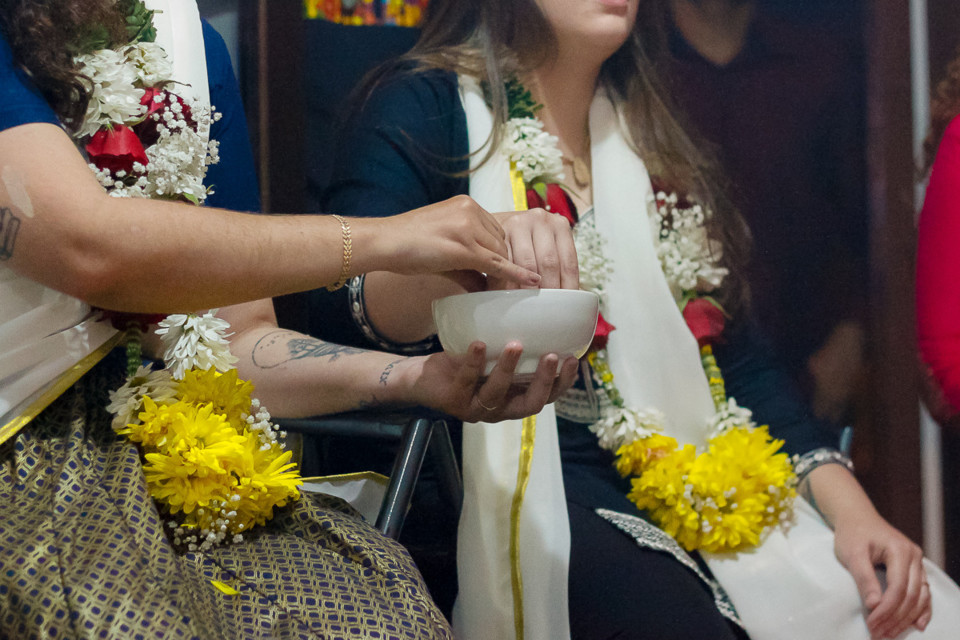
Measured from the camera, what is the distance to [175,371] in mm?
806

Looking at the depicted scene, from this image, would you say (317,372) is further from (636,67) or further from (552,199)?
(636,67)

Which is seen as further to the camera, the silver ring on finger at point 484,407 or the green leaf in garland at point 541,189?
the green leaf in garland at point 541,189

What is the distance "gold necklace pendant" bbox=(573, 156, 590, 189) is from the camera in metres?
1.30

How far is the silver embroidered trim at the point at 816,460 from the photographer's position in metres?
1.24

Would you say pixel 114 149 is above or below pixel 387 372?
above

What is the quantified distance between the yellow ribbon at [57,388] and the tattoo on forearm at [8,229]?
108mm

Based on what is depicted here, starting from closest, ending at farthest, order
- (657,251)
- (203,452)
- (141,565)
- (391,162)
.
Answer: (141,565) → (203,452) → (391,162) → (657,251)

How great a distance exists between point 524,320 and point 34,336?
0.38 m

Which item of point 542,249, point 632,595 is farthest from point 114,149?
point 632,595

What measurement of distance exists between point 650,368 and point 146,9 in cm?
75

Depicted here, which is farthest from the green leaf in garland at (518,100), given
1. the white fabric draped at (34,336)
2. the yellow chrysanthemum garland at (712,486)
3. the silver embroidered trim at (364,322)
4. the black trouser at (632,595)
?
the white fabric draped at (34,336)

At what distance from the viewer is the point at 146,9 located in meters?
0.83

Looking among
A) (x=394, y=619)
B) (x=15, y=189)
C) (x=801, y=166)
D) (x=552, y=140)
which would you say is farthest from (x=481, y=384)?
(x=801, y=166)

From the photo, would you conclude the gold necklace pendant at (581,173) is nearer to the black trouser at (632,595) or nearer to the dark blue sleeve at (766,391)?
the dark blue sleeve at (766,391)
